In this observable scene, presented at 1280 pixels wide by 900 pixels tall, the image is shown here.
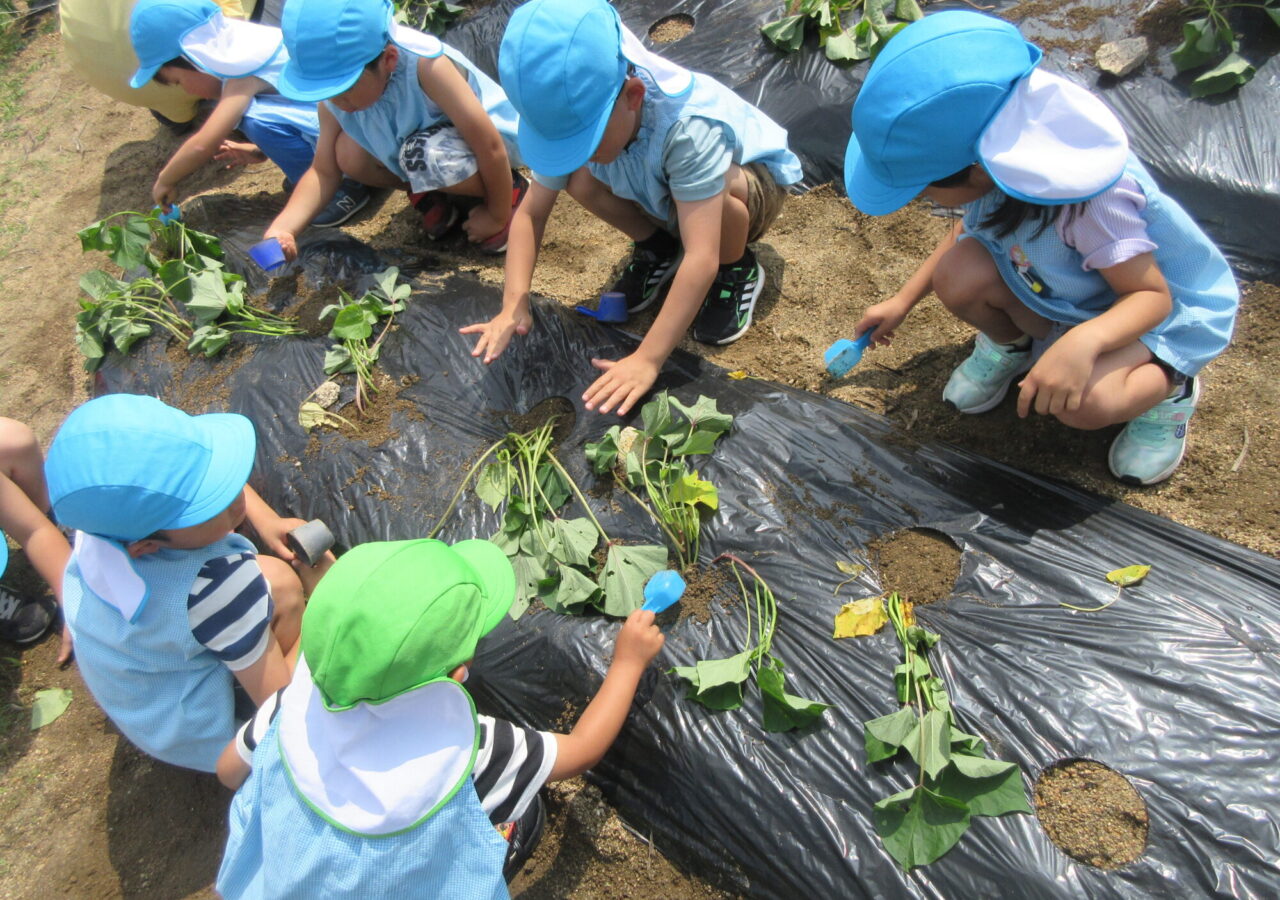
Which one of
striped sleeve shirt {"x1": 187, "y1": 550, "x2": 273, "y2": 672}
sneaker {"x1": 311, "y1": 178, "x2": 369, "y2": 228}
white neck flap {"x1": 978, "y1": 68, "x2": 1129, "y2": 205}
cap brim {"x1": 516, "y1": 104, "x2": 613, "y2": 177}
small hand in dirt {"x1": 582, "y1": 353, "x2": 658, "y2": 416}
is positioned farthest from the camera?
sneaker {"x1": 311, "y1": 178, "x2": 369, "y2": 228}

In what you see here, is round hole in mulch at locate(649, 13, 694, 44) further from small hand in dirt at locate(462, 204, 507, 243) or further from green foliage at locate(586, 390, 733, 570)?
green foliage at locate(586, 390, 733, 570)

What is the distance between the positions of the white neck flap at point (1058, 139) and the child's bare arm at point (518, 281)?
1.20 metres

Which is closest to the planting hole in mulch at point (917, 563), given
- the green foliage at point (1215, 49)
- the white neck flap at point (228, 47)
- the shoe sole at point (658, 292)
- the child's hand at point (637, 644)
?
the child's hand at point (637, 644)

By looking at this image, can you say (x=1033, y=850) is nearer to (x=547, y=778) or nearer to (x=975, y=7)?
(x=547, y=778)

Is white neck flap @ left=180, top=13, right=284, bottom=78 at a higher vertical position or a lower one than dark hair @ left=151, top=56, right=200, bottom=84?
higher

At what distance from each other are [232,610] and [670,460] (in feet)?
3.02

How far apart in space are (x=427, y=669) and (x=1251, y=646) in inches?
50.8

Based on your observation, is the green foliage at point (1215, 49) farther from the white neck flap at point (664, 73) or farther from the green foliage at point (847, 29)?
the white neck flap at point (664, 73)

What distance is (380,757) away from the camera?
1.13 meters

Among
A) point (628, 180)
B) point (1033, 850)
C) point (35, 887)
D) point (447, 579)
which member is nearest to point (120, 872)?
point (35, 887)

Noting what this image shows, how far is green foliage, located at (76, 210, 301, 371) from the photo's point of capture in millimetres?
2357

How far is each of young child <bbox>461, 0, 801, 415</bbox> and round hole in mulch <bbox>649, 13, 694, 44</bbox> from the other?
103 cm

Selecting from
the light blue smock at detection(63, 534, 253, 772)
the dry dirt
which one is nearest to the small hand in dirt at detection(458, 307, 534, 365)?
the dry dirt

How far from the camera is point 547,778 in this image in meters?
1.30
